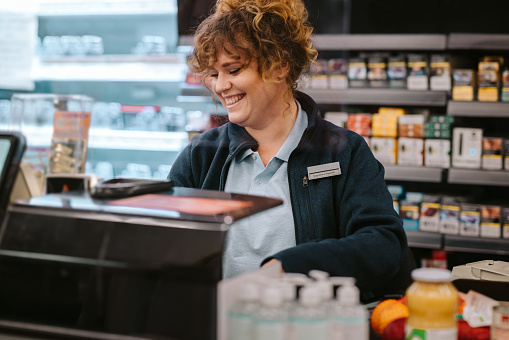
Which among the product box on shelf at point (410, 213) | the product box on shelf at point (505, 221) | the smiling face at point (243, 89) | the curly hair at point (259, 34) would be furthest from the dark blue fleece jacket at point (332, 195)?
the product box on shelf at point (505, 221)

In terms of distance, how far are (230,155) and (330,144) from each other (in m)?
0.33

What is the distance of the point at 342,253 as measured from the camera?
1.39 meters

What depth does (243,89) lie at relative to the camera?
1.78 metres

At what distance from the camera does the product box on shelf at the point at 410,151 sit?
357 cm

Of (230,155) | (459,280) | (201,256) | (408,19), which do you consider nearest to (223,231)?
(201,256)

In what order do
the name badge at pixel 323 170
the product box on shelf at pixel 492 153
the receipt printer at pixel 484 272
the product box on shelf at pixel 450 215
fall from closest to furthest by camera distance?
the receipt printer at pixel 484 272 → the name badge at pixel 323 170 → the product box on shelf at pixel 492 153 → the product box on shelf at pixel 450 215

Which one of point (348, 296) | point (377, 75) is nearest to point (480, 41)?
point (377, 75)

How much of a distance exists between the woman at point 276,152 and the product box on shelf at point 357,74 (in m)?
1.78

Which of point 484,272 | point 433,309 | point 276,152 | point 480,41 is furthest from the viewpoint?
point 480,41

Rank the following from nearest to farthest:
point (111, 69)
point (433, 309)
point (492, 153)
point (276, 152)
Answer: point (433, 309) → point (276, 152) → point (492, 153) → point (111, 69)

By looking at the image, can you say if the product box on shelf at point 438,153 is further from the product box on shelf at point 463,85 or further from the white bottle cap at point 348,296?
the white bottle cap at point 348,296

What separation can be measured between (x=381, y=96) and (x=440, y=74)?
38cm

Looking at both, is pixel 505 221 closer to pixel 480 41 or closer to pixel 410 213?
pixel 410 213

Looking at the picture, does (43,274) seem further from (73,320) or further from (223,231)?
(223,231)
